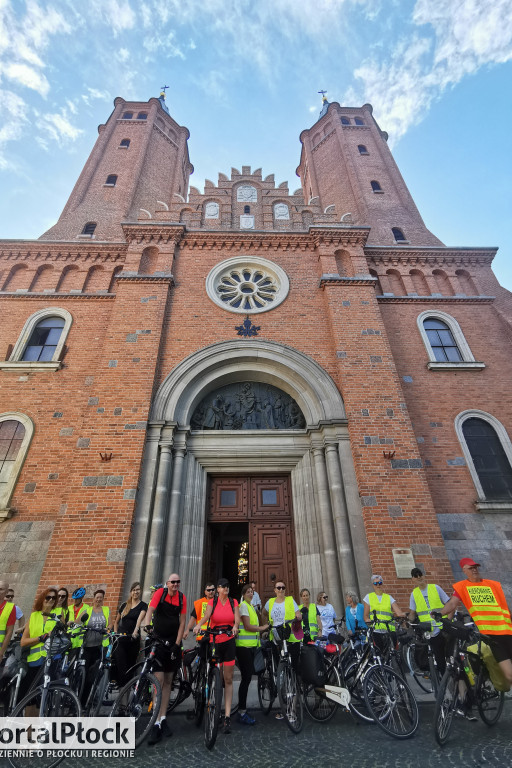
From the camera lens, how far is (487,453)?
9.27 m

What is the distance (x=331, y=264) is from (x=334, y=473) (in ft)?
21.8

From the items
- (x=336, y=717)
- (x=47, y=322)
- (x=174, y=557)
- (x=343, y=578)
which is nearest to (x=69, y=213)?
(x=47, y=322)

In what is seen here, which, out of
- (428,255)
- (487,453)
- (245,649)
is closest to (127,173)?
(428,255)

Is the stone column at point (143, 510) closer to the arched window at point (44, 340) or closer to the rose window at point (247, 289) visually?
the arched window at point (44, 340)

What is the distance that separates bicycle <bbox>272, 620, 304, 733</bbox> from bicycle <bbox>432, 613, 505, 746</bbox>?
1444 millimetres

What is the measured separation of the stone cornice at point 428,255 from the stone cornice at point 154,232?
6.54 metres

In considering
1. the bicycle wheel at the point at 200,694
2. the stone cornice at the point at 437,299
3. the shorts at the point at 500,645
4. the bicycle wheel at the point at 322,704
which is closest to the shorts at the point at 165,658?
the bicycle wheel at the point at 200,694

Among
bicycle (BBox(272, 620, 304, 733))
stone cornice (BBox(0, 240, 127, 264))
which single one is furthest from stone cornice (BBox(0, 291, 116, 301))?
bicycle (BBox(272, 620, 304, 733))

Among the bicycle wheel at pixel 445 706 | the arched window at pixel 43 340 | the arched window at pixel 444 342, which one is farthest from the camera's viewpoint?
the arched window at pixel 444 342

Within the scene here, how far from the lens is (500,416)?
31.9ft

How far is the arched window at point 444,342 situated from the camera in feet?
34.2

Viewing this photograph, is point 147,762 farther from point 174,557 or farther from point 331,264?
point 331,264

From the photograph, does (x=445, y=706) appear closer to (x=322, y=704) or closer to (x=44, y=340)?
(x=322, y=704)

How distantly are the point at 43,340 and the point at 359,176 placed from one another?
53.4ft
